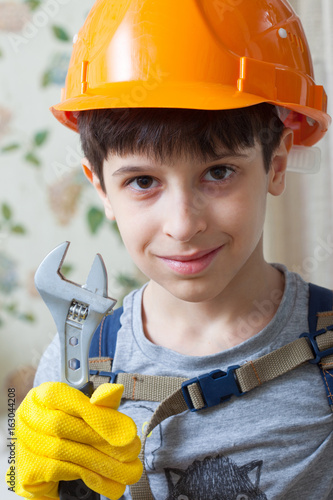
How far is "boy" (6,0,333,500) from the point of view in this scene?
667 mm

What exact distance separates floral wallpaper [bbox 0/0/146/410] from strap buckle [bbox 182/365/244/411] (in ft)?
3.06

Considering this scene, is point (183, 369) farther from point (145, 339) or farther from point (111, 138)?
point (111, 138)

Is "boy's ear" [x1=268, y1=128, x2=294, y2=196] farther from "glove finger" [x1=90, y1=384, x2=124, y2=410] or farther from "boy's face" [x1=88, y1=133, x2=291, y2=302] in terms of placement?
"glove finger" [x1=90, y1=384, x2=124, y2=410]

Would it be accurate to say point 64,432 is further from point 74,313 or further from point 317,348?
point 317,348

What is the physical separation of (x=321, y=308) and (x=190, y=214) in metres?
0.30

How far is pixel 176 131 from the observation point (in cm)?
67

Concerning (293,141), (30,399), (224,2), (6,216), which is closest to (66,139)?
(6,216)

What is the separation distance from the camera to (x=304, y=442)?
77 centimetres

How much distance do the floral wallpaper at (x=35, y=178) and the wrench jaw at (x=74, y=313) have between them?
3.13 ft

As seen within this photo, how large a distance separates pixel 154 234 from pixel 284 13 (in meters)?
0.37

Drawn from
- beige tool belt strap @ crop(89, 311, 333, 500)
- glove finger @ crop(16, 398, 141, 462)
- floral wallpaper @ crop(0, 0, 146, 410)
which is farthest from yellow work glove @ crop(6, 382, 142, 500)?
floral wallpaper @ crop(0, 0, 146, 410)

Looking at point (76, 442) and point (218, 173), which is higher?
point (218, 173)

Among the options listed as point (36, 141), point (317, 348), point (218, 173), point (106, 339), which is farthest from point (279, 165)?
point (36, 141)

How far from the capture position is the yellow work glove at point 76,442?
1.97ft
